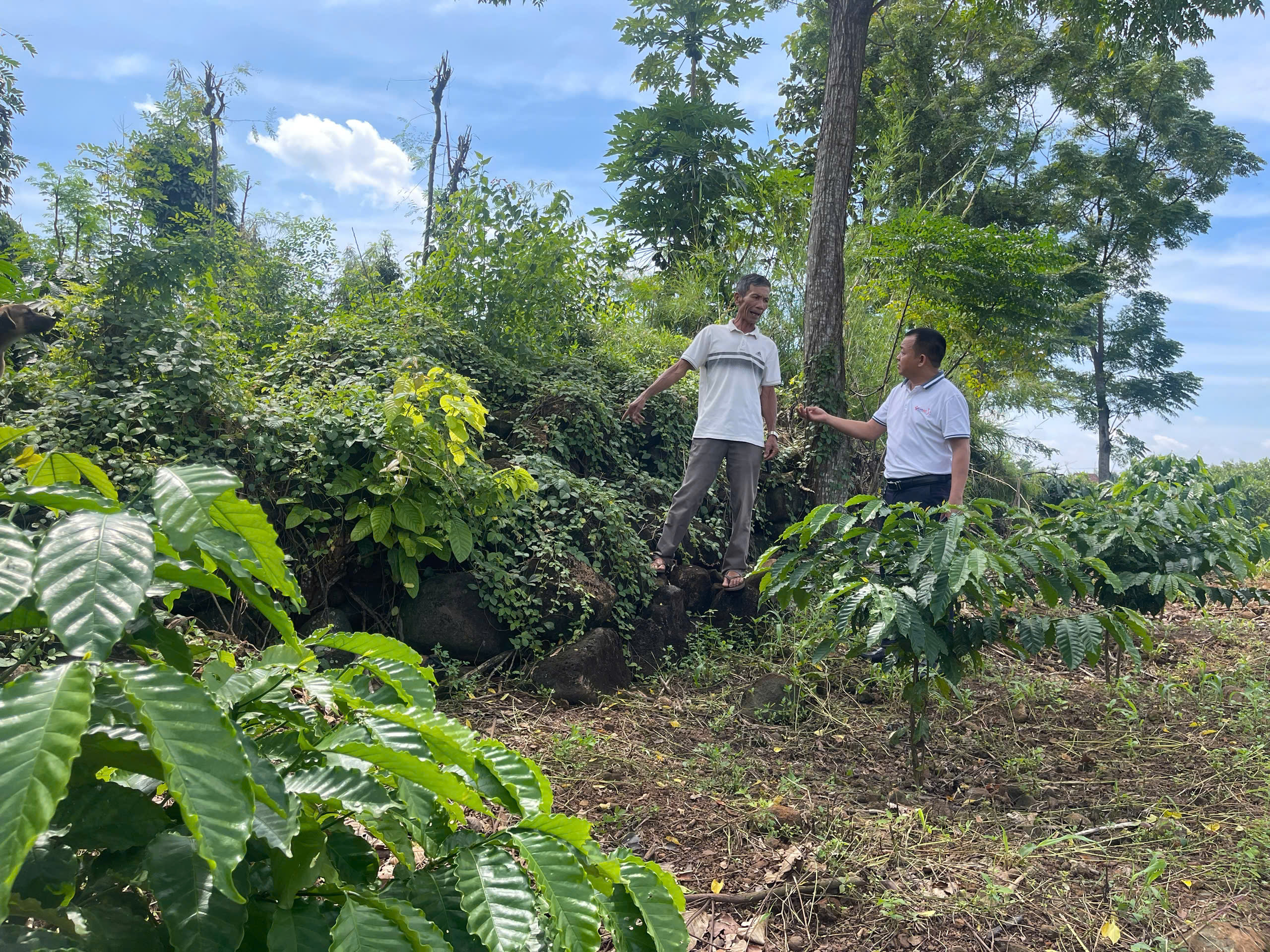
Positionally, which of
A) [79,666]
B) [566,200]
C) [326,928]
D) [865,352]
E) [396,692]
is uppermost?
[566,200]

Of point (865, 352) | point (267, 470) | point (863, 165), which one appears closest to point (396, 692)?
point (267, 470)

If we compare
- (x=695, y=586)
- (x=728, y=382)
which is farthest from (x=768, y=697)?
(x=728, y=382)

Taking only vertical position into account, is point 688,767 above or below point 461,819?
below

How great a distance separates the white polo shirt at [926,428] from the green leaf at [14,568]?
13.7ft

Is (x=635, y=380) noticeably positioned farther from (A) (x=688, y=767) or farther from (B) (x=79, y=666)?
(B) (x=79, y=666)

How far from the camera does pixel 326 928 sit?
924 millimetres

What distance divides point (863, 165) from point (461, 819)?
15924 mm

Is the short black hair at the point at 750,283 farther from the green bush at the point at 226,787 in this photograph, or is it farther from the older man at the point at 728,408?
the green bush at the point at 226,787

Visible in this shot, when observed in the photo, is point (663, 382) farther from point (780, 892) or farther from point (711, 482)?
point (780, 892)

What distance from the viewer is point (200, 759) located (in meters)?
0.76

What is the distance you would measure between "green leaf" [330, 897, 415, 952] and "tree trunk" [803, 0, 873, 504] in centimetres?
567

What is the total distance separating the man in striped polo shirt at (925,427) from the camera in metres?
4.30

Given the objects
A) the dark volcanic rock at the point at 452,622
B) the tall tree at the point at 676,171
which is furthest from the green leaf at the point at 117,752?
the tall tree at the point at 676,171

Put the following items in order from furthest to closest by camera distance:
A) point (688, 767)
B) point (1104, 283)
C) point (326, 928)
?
point (1104, 283) < point (688, 767) < point (326, 928)
